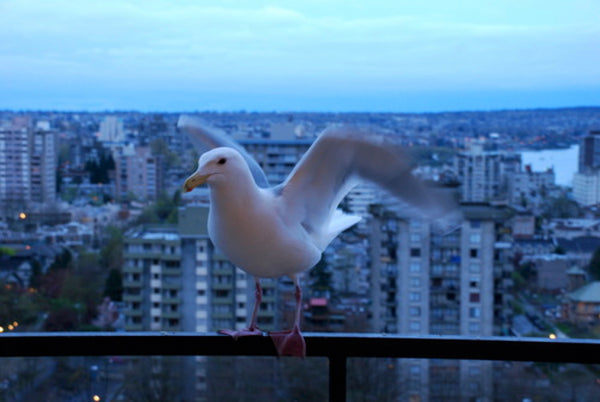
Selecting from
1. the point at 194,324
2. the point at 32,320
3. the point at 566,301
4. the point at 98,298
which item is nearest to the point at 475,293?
the point at 566,301

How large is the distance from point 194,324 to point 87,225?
43.1 inches

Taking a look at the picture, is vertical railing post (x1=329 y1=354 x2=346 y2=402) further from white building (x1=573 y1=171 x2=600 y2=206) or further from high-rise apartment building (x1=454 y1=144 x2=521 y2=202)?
white building (x1=573 y1=171 x2=600 y2=206)

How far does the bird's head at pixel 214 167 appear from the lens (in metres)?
1.24

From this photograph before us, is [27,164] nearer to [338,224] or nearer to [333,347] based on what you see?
[338,224]

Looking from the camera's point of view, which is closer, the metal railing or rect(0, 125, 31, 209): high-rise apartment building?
the metal railing

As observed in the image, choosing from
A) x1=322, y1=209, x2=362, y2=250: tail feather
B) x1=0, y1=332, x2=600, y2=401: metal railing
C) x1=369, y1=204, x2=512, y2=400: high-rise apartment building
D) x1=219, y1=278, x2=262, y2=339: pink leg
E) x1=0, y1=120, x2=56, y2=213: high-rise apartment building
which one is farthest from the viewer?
x1=0, y1=120, x2=56, y2=213: high-rise apartment building

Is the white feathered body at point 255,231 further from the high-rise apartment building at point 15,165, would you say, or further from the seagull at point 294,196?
the high-rise apartment building at point 15,165

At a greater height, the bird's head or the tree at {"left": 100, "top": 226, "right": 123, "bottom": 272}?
the bird's head

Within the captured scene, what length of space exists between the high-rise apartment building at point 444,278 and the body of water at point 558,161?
434mm

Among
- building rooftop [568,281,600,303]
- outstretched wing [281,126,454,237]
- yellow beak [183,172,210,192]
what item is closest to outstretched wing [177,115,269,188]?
outstretched wing [281,126,454,237]

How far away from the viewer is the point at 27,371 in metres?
1.90

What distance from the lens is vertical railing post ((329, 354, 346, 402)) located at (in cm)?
128

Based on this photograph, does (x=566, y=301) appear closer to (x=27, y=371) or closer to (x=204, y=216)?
(x=204, y=216)

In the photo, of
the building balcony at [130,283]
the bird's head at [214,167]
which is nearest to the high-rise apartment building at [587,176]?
the building balcony at [130,283]
